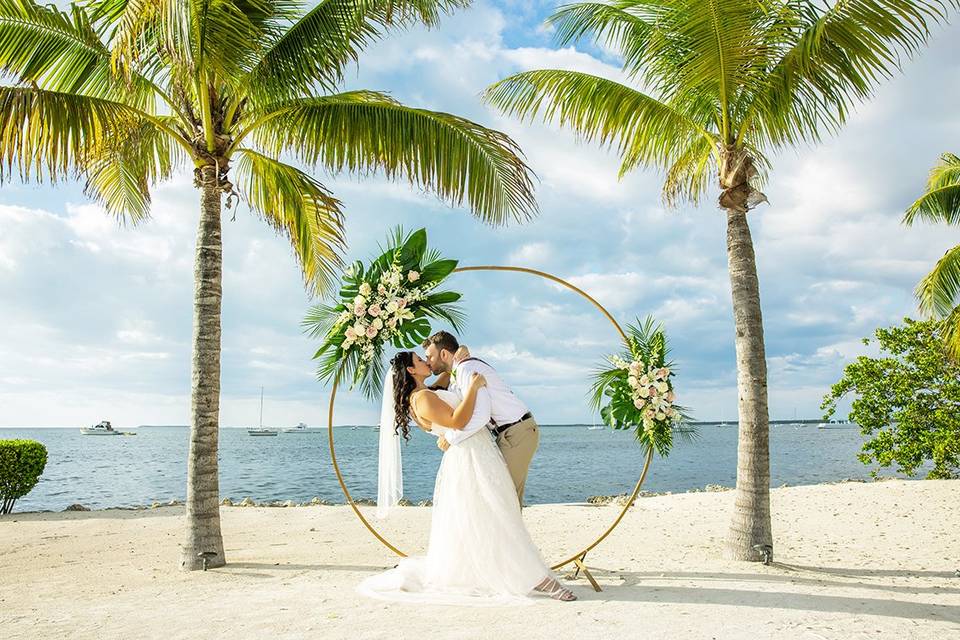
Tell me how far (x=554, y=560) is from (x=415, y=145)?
4.82 meters

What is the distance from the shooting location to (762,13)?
736 centimetres

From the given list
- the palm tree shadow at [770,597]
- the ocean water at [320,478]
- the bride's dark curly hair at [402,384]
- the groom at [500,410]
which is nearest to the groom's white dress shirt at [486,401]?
the groom at [500,410]

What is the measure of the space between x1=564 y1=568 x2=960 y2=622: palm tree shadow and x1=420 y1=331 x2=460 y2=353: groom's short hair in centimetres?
235

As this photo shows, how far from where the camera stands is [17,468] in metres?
11.9

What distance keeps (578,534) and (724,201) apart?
5085mm

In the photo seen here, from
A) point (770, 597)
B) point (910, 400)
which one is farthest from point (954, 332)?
point (770, 597)

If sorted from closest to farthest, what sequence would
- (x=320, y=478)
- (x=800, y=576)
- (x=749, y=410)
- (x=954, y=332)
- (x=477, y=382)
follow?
(x=477, y=382)
(x=800, y=576)
(x=749, y=410)
(x=954, y=332)
(x=320, y=478)

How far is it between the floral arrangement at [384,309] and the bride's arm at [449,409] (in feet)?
2.45

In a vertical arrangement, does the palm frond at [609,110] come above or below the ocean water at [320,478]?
above

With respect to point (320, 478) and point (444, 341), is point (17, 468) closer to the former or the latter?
point (444, 341)

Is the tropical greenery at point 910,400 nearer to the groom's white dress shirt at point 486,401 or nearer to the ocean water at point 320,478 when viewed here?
the ocean water at point 320,478

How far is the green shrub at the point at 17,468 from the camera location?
11.8 metres

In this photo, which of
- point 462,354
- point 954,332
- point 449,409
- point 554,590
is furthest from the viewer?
point 954,332

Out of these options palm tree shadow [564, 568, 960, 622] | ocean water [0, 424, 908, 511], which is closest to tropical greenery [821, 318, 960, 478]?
ocean water [0, 424, 908, 511]
